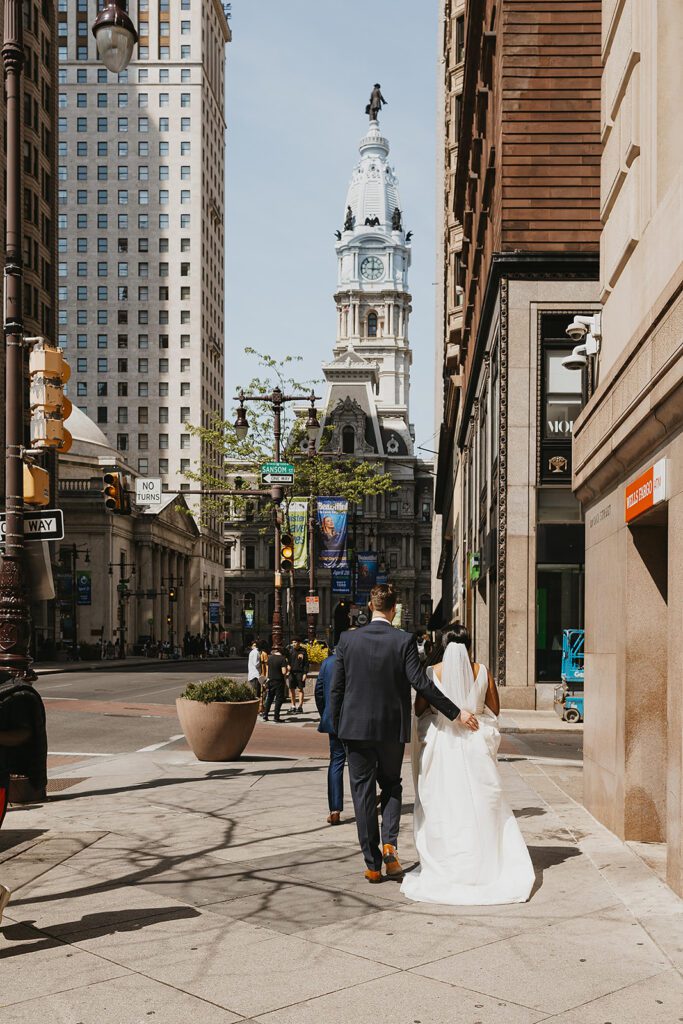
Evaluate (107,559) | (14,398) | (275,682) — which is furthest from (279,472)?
(107,559)

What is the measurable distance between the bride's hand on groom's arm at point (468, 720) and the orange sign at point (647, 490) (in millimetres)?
2176

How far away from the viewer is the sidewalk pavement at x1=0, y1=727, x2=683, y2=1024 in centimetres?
589

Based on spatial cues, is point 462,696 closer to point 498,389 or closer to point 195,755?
point 195,755

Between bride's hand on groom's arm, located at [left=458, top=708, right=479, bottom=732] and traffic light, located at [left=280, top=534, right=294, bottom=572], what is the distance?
79.9 feet

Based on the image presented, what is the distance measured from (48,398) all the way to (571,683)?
663 inches

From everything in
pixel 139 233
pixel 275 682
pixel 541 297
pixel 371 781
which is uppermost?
pixel 139 233

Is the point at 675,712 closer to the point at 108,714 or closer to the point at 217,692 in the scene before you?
the point at 217,692

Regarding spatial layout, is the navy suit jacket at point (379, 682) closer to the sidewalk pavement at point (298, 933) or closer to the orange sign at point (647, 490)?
the sidewalk pavement at point (298, 933)

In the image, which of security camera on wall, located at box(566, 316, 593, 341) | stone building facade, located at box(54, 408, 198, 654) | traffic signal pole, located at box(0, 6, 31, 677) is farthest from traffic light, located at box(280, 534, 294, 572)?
stone building facade, located at box(54, 408, 198, 654)

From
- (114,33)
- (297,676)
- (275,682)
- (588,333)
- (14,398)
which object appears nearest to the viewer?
(114,33)

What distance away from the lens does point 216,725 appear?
52.7ft

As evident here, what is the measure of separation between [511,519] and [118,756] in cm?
1322

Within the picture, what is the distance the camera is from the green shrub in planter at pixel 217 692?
16016 millimetres

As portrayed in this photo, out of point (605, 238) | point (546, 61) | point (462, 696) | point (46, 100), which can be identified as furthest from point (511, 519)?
point (46, 100)
